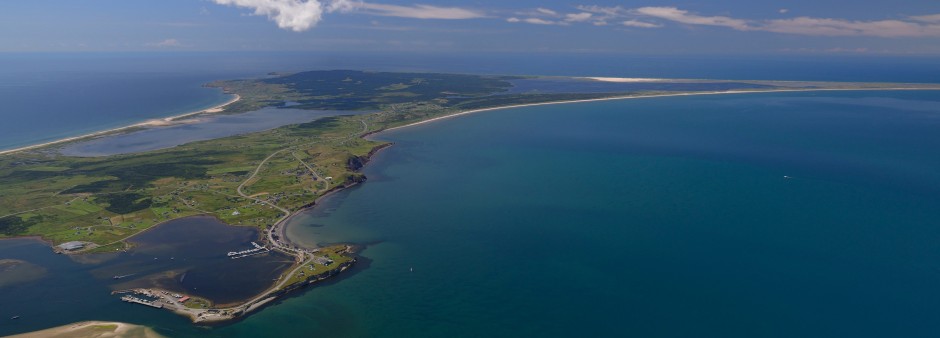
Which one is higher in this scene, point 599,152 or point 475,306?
point 599,152

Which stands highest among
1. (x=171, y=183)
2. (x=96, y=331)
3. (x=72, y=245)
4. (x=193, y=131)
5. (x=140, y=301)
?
(x=193, y=131)

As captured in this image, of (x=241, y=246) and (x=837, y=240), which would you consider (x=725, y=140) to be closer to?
(x=837, y=240)

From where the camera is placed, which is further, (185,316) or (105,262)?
(105,262)

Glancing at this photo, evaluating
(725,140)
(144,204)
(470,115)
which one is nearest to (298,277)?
(144,204)

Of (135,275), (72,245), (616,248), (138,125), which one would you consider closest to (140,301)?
(135,275)

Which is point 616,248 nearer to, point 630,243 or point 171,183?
point 630,243
